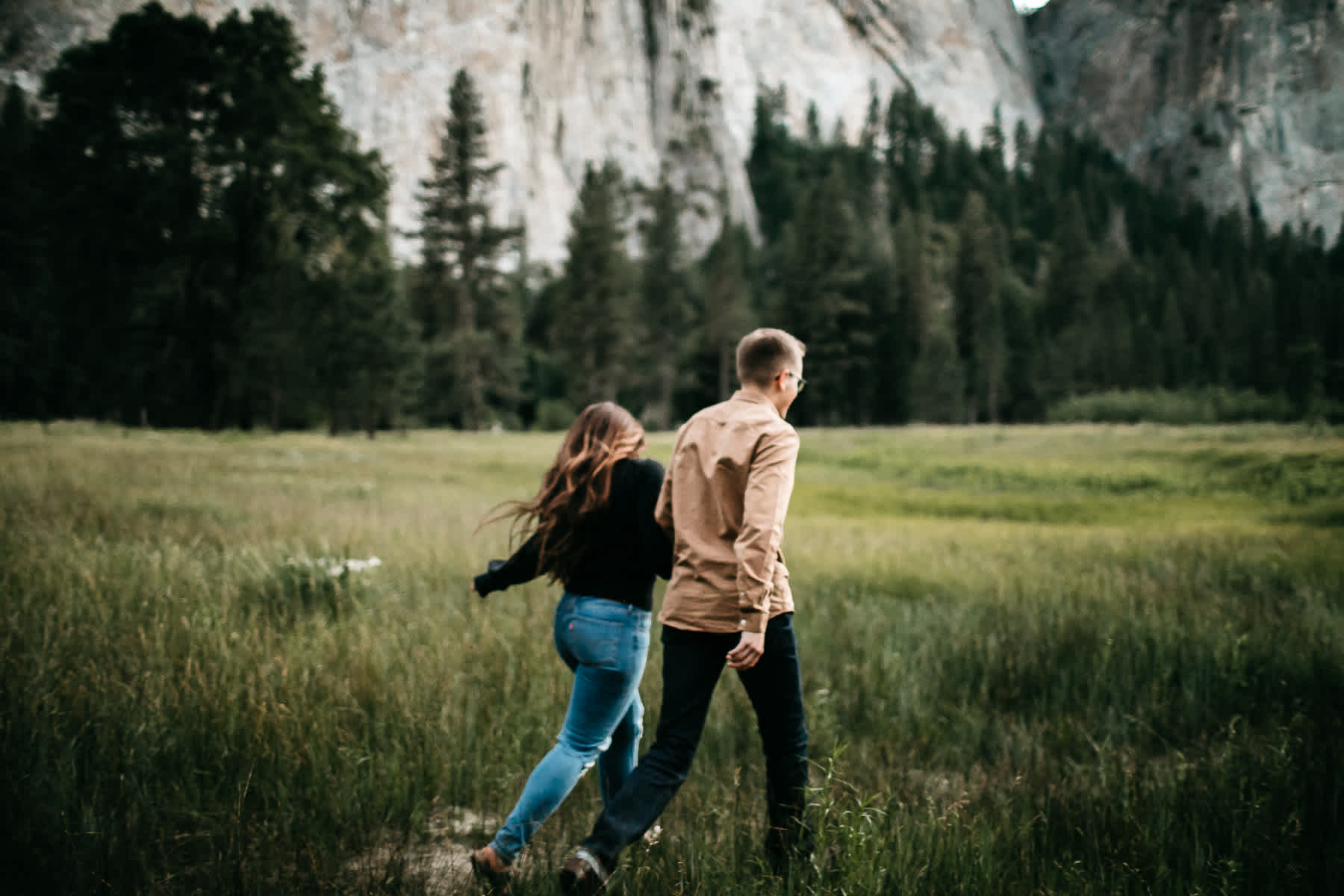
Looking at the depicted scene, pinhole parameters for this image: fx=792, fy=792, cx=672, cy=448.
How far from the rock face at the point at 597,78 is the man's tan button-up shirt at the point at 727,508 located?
36169 millimetres

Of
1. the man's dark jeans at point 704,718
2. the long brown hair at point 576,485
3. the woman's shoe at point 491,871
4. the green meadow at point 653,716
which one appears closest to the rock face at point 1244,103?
the green meadow at point 653,716

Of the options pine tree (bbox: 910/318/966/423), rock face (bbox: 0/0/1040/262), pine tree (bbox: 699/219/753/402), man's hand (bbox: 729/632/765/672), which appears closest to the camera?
man's hand (bbox: 729/632/765/672)

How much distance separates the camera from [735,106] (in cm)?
11850

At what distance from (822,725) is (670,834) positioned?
1.48 meters

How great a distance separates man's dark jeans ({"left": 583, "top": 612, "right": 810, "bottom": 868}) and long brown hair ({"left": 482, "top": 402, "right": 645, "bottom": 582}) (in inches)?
19.4

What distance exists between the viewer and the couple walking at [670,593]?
2.53m

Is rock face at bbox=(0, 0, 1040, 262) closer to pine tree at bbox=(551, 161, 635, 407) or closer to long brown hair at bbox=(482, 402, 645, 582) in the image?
pine tree at bbox=(551, 161, 635, 407)

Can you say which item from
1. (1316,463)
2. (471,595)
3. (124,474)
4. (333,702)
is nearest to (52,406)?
(124,474)

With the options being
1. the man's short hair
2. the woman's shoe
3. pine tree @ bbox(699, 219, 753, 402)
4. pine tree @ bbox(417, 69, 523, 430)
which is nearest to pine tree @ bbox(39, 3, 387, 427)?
pine tree @ bbox(417, 69, 523, 430)

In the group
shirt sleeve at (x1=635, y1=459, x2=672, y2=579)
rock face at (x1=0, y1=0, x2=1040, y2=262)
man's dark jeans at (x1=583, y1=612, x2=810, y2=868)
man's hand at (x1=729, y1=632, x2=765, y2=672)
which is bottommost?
man's dark jeans at (x1=583, y1=612, x2=810, y2=868)

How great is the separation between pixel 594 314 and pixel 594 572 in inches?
2149

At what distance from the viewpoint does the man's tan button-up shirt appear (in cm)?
248

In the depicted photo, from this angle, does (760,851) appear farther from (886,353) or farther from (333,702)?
(886,353)

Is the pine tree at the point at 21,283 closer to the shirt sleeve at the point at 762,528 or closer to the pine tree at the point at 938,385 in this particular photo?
the shirt sleeve at the point at 762,528
